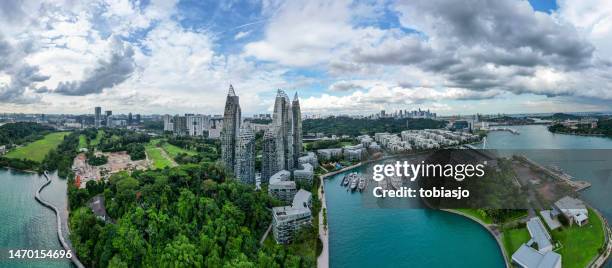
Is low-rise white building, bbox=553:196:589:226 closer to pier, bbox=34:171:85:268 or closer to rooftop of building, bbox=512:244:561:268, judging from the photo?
rooftop of building, bbox=512:244:561:268

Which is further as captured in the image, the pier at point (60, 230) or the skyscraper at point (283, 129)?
the skyscraper at point (283, 129)

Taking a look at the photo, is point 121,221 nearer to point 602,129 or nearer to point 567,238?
point 567,238

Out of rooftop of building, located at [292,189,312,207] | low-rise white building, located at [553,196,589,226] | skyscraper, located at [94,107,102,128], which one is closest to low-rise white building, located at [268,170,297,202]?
rooftop of building, located at [292,189,312,207]

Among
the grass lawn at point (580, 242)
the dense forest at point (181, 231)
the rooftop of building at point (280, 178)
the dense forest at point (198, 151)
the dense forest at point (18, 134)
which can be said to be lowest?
the grass lawn at point (580, 242)

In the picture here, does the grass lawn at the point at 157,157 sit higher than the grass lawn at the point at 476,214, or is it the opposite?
the grass lawn at the point at 157,157

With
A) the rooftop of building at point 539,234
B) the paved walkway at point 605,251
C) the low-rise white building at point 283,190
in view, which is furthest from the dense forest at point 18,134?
the paved walkway at point 605,251

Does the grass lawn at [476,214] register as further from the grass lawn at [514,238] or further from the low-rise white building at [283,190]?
the low-rise white building at [283,190]

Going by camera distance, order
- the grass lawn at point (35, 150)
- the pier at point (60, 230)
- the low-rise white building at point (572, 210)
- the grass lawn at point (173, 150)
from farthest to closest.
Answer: the grass lawn at point (173, 150) → the grass lawn at point (35, 150) → the low-rise white building at point (572, 210) → the pier at point (60, 230)

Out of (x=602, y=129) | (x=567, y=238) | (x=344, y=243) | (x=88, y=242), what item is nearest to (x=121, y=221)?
(x=88, y=242)

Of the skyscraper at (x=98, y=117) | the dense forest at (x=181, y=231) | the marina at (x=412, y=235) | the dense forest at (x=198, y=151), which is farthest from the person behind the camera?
the skyscraper at (x=98, y=117)
